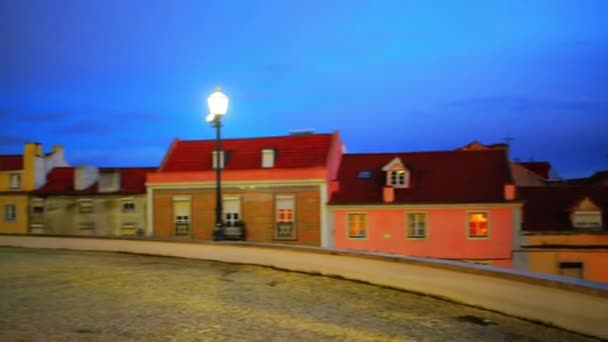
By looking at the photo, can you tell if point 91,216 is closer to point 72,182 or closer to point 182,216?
point 72,182

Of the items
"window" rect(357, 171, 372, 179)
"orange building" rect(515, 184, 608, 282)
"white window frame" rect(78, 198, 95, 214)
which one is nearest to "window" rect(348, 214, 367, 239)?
"window" rect(357, 171, 372, 179)

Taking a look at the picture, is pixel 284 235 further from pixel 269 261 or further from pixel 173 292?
pixel 173 292

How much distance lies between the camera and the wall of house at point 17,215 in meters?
46.0

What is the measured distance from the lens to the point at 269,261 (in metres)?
12.1

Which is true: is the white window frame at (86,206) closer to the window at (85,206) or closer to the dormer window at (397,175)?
the window at (85,206)

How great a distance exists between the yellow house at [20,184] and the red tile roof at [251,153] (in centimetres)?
1109

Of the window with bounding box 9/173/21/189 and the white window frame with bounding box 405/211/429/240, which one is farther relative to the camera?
the window with bounding box 9/173/21/189

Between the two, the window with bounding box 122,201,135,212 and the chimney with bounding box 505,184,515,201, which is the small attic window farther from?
the window with bounding box 122,201,135,212

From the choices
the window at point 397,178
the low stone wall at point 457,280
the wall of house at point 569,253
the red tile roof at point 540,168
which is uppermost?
the red tile roof at point 540,168

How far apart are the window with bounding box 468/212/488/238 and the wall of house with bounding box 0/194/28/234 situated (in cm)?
3019

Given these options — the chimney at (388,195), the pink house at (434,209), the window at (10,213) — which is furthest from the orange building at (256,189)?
the window at (10,213)

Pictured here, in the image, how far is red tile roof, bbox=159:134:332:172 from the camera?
130 feet

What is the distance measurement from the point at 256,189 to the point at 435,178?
10.6 metres

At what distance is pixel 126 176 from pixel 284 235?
13.8 meters
